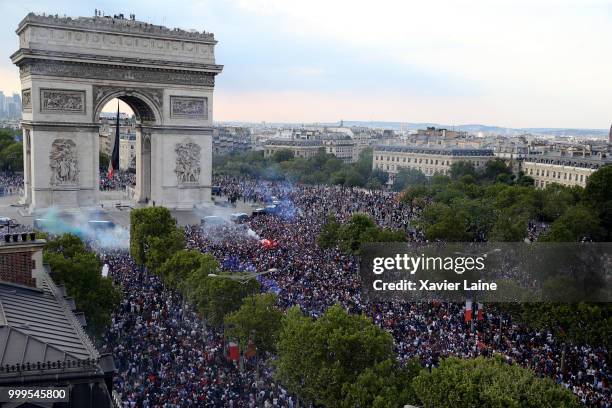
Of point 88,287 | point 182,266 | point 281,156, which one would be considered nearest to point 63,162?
point 182,266

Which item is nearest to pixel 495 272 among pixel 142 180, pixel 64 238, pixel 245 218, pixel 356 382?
pixel 356 382

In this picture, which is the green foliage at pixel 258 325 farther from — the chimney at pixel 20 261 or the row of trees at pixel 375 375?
the chimney at pixel 20 261

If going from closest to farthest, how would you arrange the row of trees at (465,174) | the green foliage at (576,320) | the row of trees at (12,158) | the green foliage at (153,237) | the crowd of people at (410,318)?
the crowd of people at (410,318) < the green foliage at (576,320) < the green foliage at (153,237) < the row of trees at (12,158) < the row of trees at (465,174)

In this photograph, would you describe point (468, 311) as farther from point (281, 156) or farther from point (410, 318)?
point (281, 156)

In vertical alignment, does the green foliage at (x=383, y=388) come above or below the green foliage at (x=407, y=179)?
above

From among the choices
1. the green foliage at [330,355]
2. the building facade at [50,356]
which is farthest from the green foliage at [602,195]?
the building facade at [50,356]

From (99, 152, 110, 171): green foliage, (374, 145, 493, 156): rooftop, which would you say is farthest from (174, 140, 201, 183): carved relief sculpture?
(374, 145, 493, 156): rooftop
